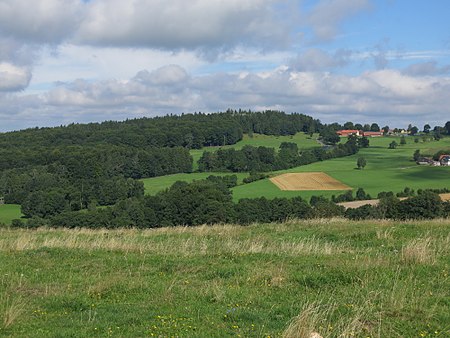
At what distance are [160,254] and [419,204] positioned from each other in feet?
117

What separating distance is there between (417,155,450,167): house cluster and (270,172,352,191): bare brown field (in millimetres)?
27352

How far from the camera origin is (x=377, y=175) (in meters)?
96.2

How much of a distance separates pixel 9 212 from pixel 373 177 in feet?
220

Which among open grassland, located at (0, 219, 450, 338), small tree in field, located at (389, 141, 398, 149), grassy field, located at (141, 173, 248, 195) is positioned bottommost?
grassy field, located at (141, 173, 248, 195)

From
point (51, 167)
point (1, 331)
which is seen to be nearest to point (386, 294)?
point (1, 331)

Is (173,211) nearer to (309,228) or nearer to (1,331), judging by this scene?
(309,228)

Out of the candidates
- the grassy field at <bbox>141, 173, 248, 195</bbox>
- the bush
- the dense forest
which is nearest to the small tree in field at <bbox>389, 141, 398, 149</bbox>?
the dense forest

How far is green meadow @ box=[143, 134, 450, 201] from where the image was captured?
8056cm

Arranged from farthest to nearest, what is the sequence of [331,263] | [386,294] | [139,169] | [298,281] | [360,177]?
[139,169], [360,177], [331,263], [298,281], [386,294]

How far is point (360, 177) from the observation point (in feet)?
309

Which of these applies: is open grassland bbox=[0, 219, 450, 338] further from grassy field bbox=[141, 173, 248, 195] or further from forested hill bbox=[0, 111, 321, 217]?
grassy field bbox=[141, 173, 248, 195]

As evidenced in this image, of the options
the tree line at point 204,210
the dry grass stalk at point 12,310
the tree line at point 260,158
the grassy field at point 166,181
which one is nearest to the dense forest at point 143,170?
the tree line at point 204,210

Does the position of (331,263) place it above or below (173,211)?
above

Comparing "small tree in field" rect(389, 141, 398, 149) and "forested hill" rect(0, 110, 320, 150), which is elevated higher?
"forested hill" rect(0, 110, 320, 150)
